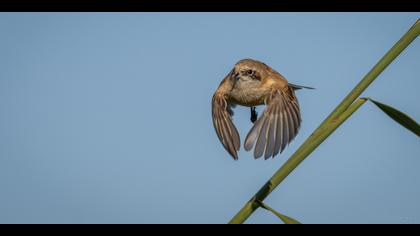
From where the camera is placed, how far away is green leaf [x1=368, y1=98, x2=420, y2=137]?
2.22m

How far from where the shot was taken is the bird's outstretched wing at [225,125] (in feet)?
10.3

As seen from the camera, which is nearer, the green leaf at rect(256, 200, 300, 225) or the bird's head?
the green leaf at rect(256, 200, 300, 225)

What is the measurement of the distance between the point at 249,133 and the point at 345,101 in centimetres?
80

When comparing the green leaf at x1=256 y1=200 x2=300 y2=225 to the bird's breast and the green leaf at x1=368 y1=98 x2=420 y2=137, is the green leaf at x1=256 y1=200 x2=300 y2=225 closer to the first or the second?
the green leaf at x1=368 y1=98 x2=420 y2=137

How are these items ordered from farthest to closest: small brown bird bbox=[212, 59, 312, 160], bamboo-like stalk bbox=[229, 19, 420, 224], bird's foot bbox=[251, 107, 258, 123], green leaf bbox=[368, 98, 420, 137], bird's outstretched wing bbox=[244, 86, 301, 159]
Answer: bird's foot bbox=[251, 107, 258, 123], small brown bird bbox=[212, 59, 312, 160], bird's outstretched wing bbox=[244, 86, 301, 159], green leaf bbox=[368, 98, 420, 137], bamboo-like stalk bbox=[229, 19, 420, 224]

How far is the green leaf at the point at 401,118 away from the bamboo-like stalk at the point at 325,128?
0.50 feet

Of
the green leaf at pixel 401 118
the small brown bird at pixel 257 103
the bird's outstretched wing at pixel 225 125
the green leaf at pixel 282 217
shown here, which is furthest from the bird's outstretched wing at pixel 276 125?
the green leaf at pixel 401 118

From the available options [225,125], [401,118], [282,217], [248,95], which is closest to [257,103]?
[248,95]

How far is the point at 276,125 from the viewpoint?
3.14 metres

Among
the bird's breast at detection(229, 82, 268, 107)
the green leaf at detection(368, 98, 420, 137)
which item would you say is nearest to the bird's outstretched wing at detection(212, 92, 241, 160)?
the bird's breast at detection(229, 82, 268, 107)

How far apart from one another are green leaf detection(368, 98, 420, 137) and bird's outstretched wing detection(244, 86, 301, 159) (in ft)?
2.01

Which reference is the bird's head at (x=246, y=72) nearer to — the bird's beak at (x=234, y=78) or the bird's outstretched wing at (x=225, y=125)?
the bird's beak at (x=234, y=78)

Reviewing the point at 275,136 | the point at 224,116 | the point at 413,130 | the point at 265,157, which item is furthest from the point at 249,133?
the point at 413,130

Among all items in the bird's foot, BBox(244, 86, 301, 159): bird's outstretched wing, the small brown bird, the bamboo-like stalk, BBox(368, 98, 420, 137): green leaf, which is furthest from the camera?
the bird's foot
